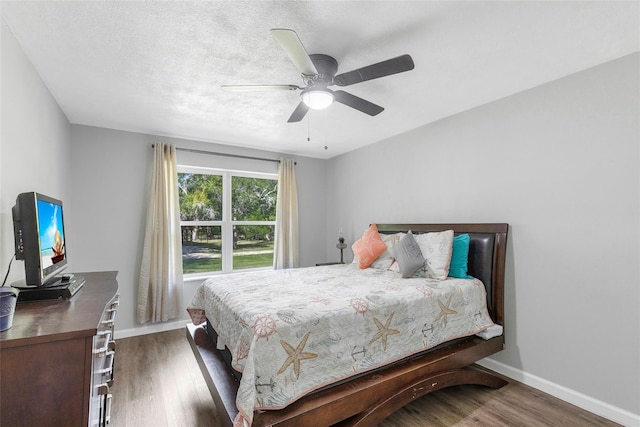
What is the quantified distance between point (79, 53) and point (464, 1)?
2485 mm

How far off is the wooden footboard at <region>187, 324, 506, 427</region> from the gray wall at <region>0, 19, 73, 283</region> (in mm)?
1385

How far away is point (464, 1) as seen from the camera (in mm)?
1555

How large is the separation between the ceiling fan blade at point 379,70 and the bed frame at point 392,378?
1.80 metres

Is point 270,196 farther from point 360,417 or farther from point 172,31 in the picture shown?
point 360,417

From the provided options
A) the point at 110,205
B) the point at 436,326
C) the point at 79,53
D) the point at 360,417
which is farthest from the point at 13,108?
the point at 436,326

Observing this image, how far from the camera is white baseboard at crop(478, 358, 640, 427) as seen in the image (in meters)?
2.01

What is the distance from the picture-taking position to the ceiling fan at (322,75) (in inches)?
64.5

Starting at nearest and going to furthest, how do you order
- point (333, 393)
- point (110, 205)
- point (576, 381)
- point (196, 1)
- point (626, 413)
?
point (196, 1), point (333, 393), point (626, 413), point (576, 381), point (110, 205)

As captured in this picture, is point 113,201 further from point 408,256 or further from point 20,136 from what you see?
point 408,256

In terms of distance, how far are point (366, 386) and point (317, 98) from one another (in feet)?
6.23

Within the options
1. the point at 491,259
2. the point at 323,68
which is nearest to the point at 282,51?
the point at 323,68


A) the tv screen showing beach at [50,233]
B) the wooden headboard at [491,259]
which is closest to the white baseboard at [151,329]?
the tv screen showing beach at [50,233]

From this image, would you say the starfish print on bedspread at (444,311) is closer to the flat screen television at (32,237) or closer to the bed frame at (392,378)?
the bed frame at (392,378)

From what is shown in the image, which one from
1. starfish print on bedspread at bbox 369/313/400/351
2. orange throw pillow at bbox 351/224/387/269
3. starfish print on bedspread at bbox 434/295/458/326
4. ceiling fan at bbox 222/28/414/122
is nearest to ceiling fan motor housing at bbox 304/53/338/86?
ceiling fan at bbox 222/28/414/122
